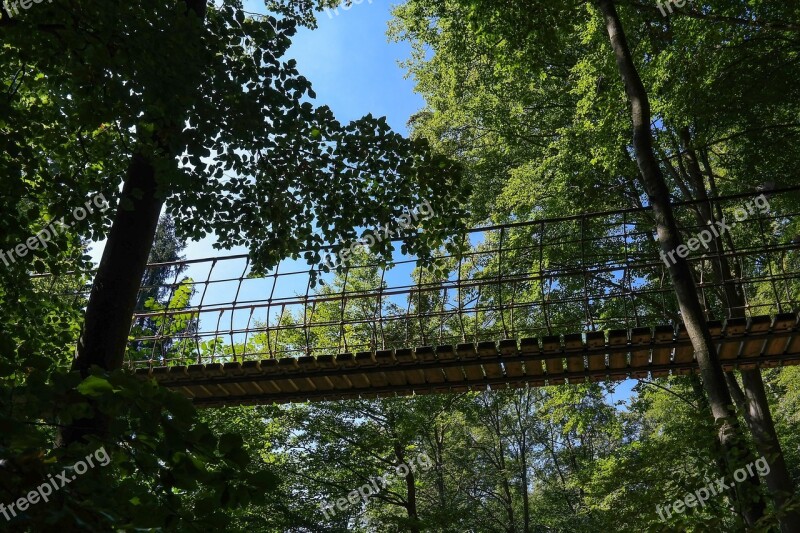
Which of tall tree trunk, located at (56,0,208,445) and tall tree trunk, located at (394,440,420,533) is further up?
tall tree trunk, located at (394,440,420,533)

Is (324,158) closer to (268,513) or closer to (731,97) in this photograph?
(731,97)

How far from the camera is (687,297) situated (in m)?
4.90

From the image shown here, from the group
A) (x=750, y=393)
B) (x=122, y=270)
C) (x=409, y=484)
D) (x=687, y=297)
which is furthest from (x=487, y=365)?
(x=409, y=484)

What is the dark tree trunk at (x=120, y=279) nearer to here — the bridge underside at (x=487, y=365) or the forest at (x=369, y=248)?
the forest at (x=369, y=248)

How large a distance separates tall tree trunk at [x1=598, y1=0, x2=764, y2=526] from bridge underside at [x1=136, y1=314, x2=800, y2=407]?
149 centimetres

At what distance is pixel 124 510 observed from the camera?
1.50 meters

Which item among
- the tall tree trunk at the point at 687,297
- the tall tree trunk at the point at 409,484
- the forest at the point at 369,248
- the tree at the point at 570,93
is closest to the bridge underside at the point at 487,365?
the forest at the point at 369,248

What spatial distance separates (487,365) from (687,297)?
2.56 metres

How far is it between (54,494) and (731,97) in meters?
9.66

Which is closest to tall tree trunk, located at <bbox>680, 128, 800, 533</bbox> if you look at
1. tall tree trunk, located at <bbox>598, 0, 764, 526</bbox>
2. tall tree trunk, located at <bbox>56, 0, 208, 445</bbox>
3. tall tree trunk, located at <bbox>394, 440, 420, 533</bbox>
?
tall tree trunk, located at <bbox>598, 0, 764, 526</bbox>

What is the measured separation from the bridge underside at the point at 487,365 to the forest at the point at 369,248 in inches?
1.4

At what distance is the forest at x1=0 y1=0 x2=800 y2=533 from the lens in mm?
1833

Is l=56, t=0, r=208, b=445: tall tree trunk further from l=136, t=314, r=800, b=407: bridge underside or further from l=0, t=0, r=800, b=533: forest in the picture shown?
l=136, t=314, r=800, b=407: bridge underside

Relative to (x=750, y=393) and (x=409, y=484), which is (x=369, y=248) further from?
(x=409, y=484)
